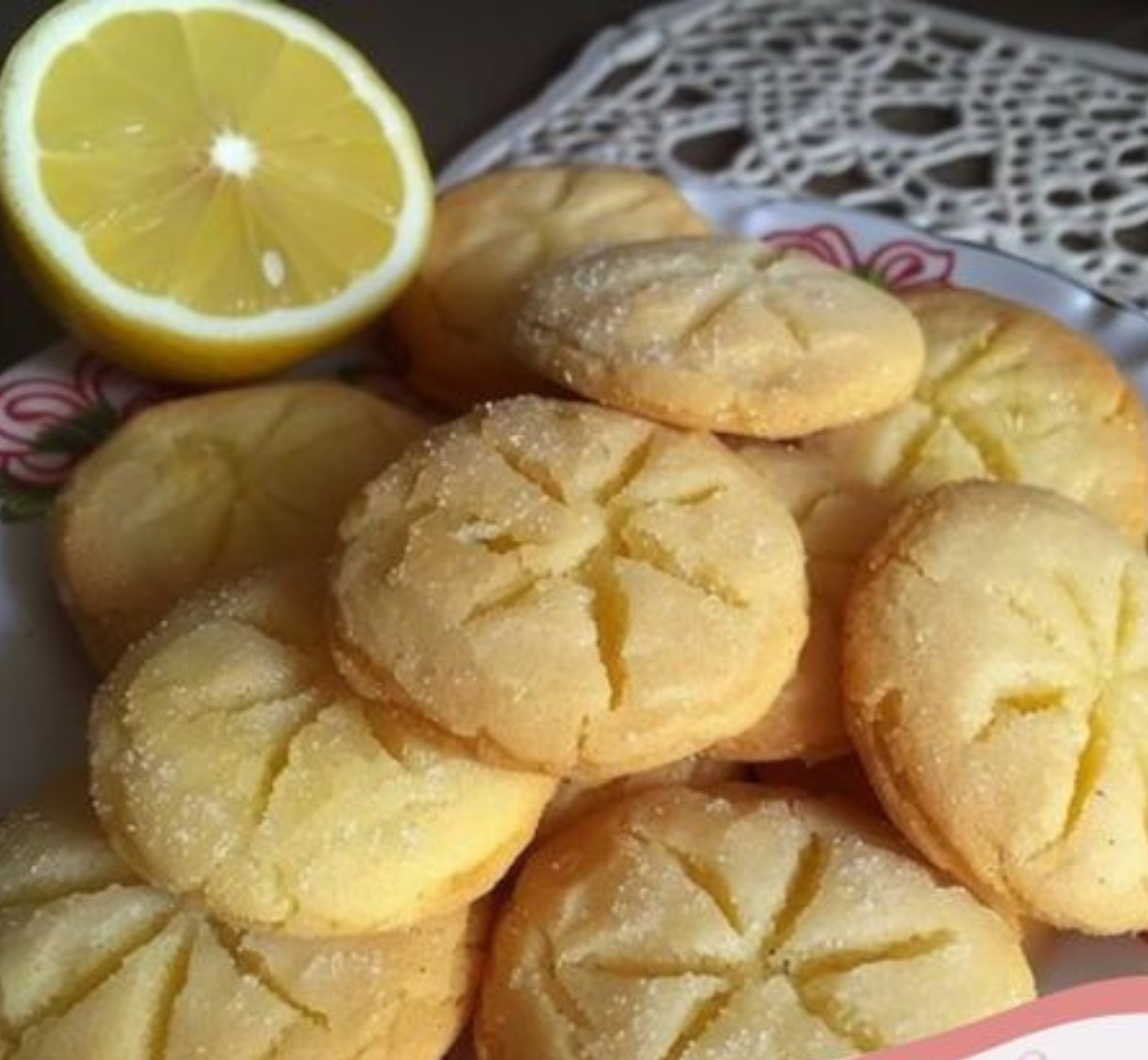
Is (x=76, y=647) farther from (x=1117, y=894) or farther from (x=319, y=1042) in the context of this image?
(x=1117, y=894)

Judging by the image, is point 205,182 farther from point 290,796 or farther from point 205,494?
point 290,796

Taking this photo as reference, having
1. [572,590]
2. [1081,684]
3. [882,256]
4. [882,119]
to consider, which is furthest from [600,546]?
[882,119]

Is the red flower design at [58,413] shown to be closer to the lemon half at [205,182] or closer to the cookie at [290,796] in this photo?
the lemon half at [205,182]

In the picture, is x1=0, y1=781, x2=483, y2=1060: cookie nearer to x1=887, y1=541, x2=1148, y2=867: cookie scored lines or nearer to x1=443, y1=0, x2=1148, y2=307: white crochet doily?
x1=887, y1=541, x2=1148, y2=867: cookie scored lines

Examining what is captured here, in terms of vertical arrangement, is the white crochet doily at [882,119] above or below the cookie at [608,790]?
below

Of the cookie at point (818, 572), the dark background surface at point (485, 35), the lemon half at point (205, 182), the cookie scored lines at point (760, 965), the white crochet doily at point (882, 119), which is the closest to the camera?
the cookie scored lines at point (760, 965)

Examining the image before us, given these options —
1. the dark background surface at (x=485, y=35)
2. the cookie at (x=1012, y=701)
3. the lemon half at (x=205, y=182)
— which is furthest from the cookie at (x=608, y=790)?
the dark background surface at (x=485, y=35)

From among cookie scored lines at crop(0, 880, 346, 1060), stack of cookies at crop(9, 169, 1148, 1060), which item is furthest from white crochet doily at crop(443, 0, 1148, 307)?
cookie scored lines at crop(0, 880, 346, 1060)
